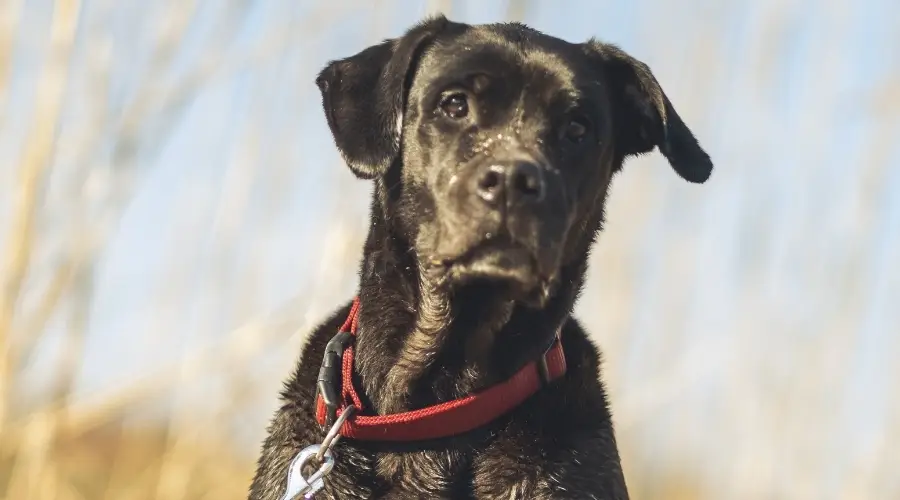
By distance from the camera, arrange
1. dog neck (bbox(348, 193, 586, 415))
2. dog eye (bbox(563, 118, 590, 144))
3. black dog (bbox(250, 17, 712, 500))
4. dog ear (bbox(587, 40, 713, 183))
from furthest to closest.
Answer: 1. dog ear (bbox(587, 40, 713, 183))
2. dog eye (bbox(563, 118, 590, 144))
3. dog neck (bbox(348, 193, 586, 415))
4. black dog (bbox(250, 17, 712, 500))

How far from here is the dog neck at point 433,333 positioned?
2.28 m

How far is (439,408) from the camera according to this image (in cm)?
219

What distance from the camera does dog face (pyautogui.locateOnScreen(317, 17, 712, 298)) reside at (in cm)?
207

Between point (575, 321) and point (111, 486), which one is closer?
point (575, 321)

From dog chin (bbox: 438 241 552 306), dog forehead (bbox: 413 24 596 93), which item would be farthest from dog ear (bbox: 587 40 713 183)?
dog chin (bbox: 438 241 552 306)

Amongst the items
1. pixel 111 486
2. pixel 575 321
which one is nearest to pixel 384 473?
pixel 575 321

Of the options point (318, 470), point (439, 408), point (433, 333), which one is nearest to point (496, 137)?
point (433, 333)

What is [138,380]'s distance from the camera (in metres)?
2.69

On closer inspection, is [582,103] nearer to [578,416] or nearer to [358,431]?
[578,416]

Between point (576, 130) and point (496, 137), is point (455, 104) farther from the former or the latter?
point (576, 130)

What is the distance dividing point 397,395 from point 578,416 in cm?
43

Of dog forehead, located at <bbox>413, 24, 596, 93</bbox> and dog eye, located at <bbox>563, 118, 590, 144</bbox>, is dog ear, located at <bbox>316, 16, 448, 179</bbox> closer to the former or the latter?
dog forehead, located at <bbox>413, 24, 596, 93</bbox>

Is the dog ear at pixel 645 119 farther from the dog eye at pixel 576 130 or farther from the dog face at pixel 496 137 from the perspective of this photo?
the dog eye at pixel 576 130

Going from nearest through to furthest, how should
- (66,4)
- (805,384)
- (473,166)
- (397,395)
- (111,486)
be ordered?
(473,166), (397,395), (66,4), (111,486), (805,384)
